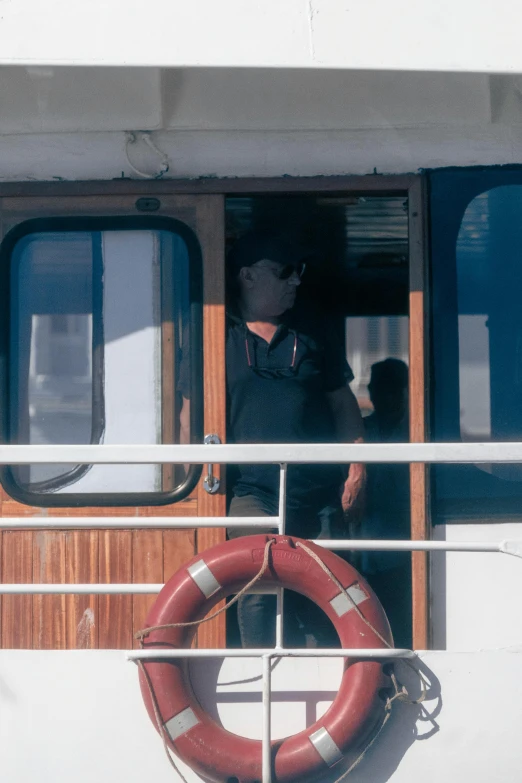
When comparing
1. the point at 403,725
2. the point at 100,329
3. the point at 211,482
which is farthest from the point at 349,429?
the point at 403,725

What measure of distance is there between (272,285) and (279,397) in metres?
0.39

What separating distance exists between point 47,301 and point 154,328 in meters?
0.39

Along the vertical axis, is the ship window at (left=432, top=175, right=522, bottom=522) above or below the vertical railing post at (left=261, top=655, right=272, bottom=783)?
above

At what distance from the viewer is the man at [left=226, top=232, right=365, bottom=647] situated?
9.62 feet

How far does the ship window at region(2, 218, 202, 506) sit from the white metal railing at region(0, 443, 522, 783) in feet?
3.00

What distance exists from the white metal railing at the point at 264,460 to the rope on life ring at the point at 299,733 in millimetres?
54

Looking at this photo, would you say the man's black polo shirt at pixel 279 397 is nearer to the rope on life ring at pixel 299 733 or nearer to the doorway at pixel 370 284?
the doorway at pixel 370 284

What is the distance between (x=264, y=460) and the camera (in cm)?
211

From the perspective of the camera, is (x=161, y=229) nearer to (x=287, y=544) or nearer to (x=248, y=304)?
(x=248, y=304)

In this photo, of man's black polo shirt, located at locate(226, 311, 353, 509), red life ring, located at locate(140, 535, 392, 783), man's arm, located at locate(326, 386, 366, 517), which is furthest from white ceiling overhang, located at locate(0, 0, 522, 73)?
red life ring, located at locate(140, 535, 392, 783)

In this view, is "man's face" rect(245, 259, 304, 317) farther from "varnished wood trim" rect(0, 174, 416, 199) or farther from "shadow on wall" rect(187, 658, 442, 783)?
"shadow on wall" rect(187, 658, 442, 783)

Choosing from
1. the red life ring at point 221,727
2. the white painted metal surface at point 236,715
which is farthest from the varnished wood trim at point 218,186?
the white painted metal surface at point 236,715

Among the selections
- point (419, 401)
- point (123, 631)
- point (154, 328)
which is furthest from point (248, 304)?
point (123, 631)

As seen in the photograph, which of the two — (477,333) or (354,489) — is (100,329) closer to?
(354,489)
